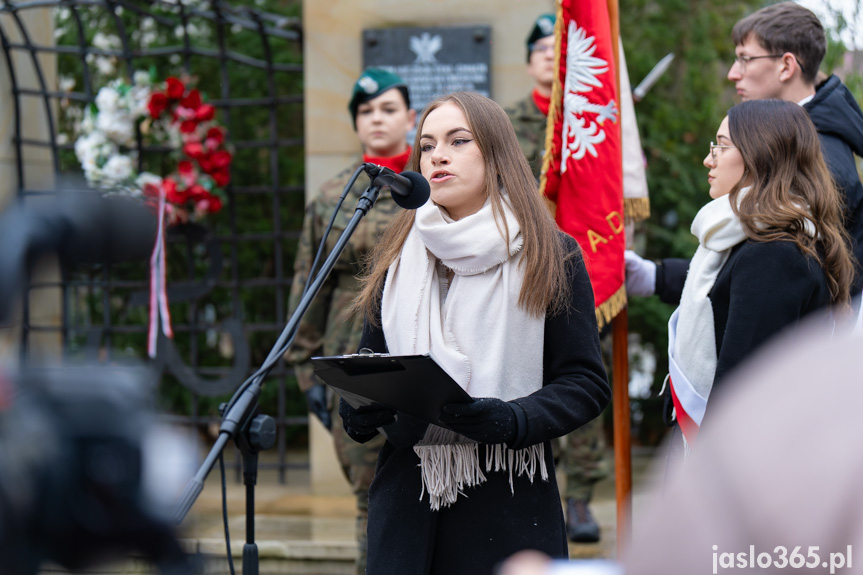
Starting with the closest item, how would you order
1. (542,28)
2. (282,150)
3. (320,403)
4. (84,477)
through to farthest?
(84,477)
(320,403)
(542,28)
(282,150)

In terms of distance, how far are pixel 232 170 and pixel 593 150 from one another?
172 inches

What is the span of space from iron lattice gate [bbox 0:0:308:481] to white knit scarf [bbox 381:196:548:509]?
13.0 feet

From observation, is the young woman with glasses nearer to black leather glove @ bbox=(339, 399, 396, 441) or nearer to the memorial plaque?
black leather glove @ bbox=(339, 399, 396, 441)

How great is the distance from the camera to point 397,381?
2.01 meters

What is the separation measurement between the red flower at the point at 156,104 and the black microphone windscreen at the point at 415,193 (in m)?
4.02

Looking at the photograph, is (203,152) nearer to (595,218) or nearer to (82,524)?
(595,218)

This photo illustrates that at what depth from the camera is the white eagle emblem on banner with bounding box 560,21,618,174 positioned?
137 inches

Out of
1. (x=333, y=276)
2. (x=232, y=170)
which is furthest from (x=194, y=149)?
(x=333, y=276)

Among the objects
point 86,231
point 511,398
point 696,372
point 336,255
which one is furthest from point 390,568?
point 86,231

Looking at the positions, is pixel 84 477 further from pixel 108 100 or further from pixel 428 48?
pixel 108 100

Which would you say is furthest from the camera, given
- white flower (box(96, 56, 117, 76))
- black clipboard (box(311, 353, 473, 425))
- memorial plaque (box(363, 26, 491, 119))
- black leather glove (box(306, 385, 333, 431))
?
white flower (box(96, 56, 117, 76))

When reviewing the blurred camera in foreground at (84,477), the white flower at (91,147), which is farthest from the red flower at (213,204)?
the blurred camera in foreground at (84,477)

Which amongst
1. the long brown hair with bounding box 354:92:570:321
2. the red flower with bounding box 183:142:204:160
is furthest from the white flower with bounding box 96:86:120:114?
the long brown hair with bounding box 354:92:570:321

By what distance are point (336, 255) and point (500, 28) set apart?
355 centimetres
